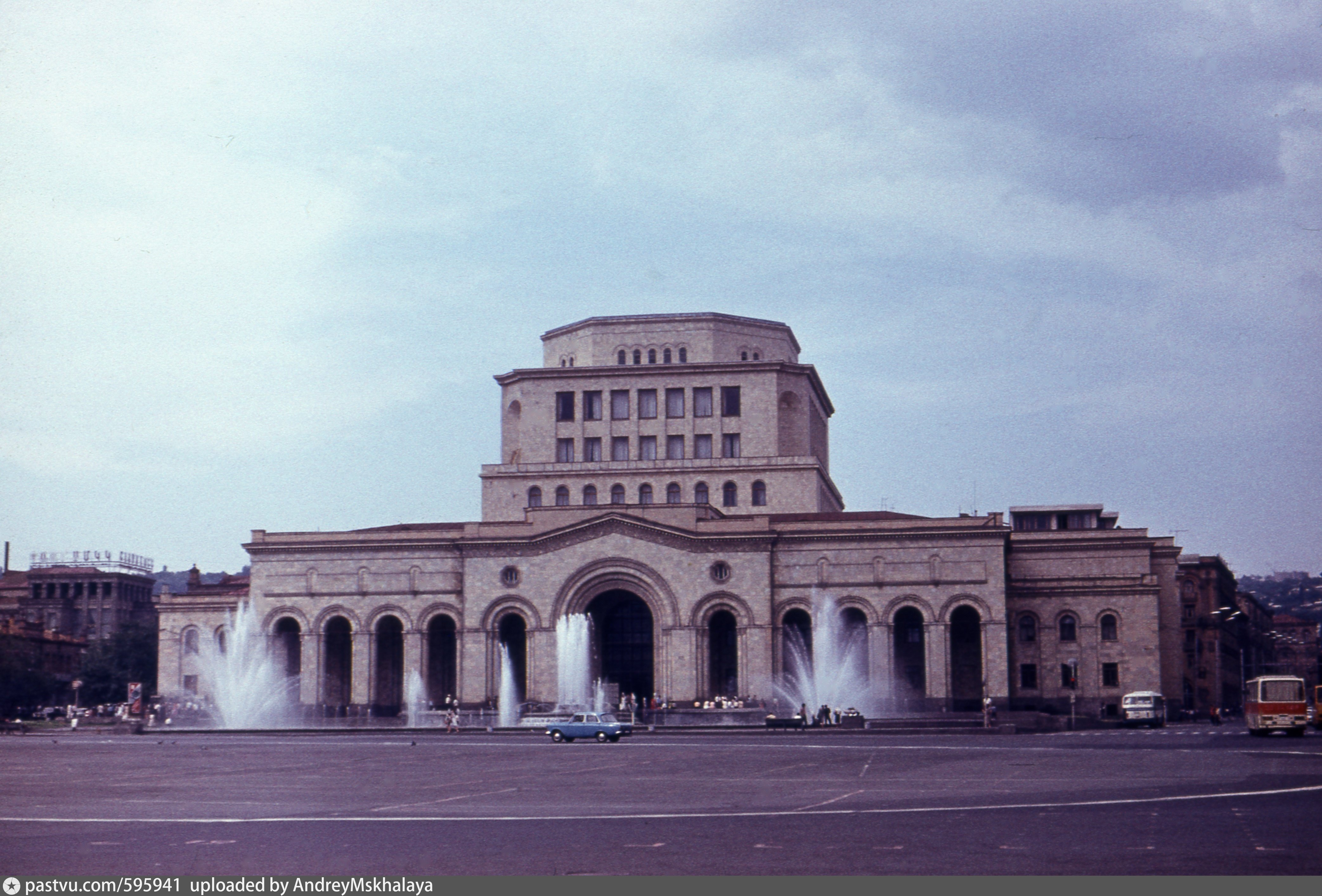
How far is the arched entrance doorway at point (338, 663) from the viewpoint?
286ft

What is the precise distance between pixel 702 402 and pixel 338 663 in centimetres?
2776

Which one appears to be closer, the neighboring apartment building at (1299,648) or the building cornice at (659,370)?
the building cornice at (659,370)

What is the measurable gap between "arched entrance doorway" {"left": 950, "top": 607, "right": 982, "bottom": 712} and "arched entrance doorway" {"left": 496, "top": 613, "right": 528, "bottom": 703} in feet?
79.9

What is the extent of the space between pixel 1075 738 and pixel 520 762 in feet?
77.3

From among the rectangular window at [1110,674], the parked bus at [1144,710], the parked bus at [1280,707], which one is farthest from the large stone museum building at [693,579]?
the parked bus at [1280,707]

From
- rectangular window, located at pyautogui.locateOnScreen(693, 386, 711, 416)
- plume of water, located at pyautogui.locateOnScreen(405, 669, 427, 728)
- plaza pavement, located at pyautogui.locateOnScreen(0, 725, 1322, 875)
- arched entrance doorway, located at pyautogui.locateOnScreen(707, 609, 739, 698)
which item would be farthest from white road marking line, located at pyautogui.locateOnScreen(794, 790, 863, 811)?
rectangular window, located at pyautogui.locateOnScreen(693, 386, 711, 416)

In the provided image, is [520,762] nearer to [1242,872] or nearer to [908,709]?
[1242,872]

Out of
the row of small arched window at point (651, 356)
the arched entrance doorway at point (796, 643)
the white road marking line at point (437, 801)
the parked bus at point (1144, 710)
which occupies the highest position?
the row of small arched window at point (651, 356)

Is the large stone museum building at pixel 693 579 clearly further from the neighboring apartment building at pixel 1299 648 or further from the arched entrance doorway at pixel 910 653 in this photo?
the neighboring apartment building at pixel 1299 648

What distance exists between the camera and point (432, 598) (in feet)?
283

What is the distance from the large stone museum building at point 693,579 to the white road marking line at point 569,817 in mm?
56257

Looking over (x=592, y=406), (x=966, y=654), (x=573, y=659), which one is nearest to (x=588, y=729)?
(x=573, y=659)

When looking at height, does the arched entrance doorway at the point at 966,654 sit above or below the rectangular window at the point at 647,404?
below

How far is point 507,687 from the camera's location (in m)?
83.9
